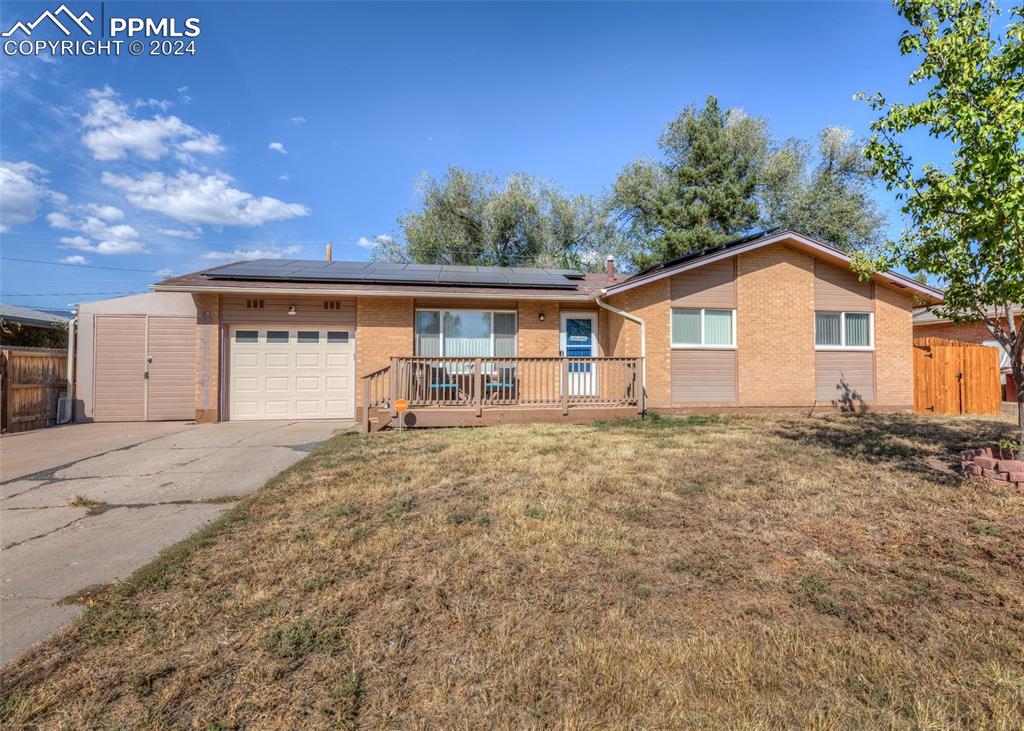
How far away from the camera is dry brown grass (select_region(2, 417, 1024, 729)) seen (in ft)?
6.06

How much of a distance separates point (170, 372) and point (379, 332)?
17.3 ft

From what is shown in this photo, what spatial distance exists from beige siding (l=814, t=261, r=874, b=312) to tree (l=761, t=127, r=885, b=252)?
11.9 meters

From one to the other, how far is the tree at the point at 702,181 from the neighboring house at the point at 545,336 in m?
11.1

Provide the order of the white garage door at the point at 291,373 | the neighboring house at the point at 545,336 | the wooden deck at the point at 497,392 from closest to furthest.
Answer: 1. the wooden deck at the point at 497,392
2. the neighboring house at the point at 545,336
3. the white garage door at the point at 291,373

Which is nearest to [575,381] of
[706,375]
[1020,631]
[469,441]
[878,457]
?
[706,375]

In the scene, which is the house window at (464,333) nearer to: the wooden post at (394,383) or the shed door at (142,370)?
the wooden post at (394,383)

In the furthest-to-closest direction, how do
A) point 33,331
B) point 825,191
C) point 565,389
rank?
1. point 825,191
2. point 33,331
3. point 565,389

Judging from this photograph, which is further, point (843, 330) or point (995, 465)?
point (843, 330)

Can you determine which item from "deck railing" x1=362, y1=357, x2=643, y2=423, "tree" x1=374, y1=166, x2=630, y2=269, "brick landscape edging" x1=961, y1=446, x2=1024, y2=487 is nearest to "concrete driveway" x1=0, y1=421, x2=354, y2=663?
"deck railing" x1=362, y1=357, x2=643, y2=423

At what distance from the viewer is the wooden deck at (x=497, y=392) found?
30.4ft

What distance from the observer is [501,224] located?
24266mm

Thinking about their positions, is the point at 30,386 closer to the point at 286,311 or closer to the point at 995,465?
the point at 286,311

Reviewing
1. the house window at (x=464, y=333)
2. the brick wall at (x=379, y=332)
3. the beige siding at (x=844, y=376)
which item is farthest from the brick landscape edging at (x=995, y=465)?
the brick wall at (x=379, y=332)

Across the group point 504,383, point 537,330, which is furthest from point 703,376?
point 504,383
